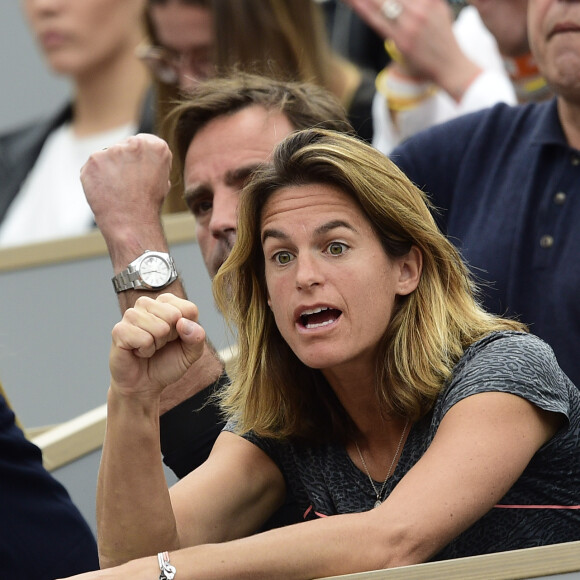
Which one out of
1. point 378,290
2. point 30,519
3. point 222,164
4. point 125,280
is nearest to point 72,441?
point 125,280

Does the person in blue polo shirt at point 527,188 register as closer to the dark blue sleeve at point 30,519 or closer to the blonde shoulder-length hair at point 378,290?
the blonde shoulder-length hair at point 378,290

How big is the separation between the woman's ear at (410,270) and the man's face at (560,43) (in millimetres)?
649

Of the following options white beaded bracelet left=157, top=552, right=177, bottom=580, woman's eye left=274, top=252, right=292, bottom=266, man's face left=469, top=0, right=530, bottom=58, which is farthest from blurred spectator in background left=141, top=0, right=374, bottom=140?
white beaded bracelet left=157, top=552, right=177, bottom=580

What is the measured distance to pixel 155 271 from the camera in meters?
2.51

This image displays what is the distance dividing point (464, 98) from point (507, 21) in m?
0.21

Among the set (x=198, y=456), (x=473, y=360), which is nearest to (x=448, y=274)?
(x=473, y=360)

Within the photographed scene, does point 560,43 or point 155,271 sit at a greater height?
point 560,43

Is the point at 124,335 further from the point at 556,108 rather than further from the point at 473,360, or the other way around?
the point at 556,108

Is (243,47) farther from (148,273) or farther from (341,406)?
(341,406)

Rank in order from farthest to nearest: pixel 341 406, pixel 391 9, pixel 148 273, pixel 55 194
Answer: pixel 55 194, pixel 391 9, pixel 148 273, pixel 341 406

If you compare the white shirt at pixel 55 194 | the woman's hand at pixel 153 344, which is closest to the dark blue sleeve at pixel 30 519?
the woman's hand at pixel 153 344

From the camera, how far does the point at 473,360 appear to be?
2.00 metres

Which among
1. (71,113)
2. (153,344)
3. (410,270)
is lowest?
(71,113)

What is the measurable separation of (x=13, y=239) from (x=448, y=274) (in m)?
2.25
